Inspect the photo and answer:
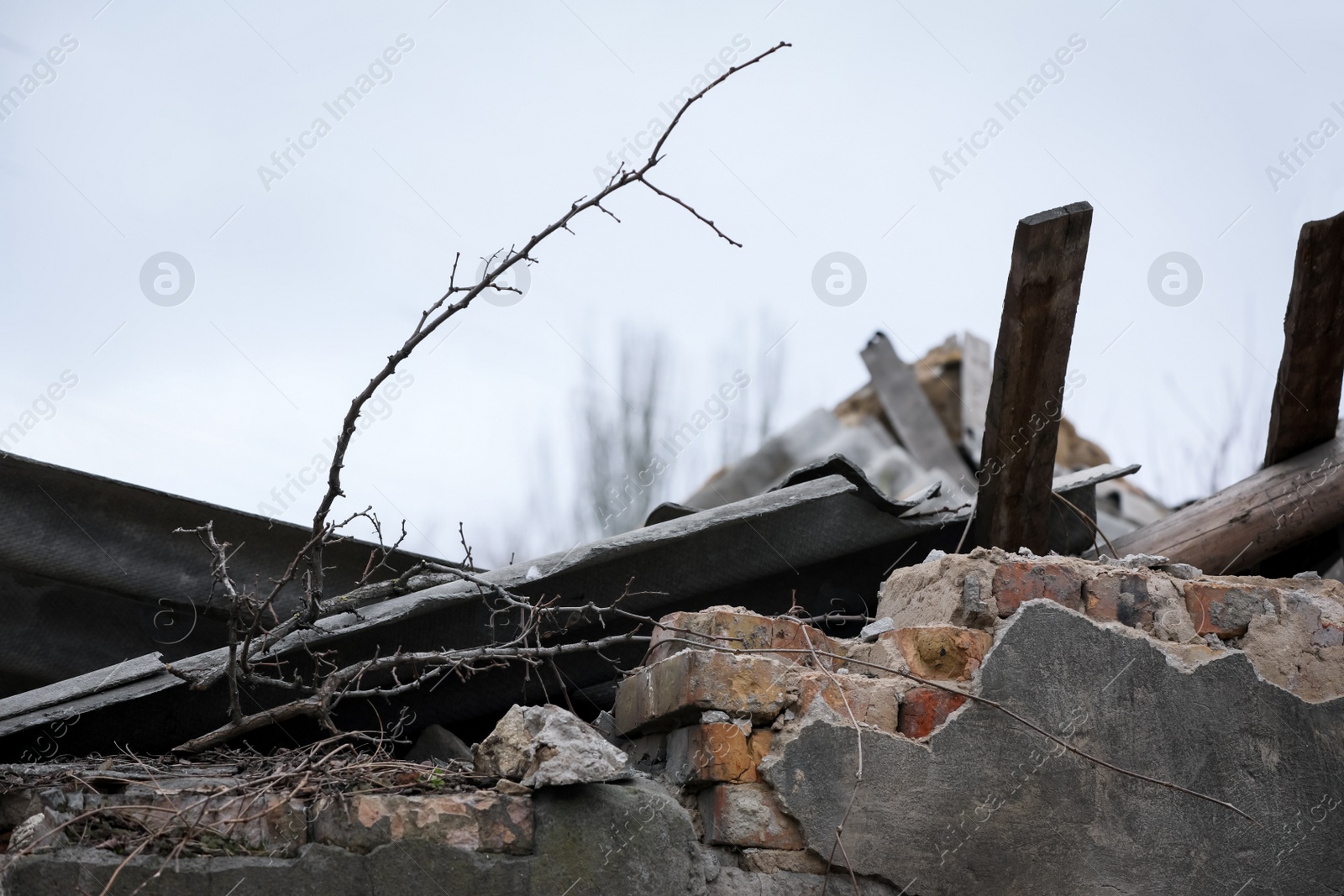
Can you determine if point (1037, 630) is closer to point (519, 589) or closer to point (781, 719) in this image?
point (781, 719)

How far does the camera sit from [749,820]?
2002 millimetres

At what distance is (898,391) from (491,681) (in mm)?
8562

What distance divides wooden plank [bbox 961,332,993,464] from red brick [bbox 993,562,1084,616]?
26.0 feet

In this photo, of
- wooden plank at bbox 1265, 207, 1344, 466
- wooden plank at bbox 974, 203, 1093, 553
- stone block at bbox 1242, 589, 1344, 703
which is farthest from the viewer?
wooden plank at bbox 1265, 207, 1344, 466

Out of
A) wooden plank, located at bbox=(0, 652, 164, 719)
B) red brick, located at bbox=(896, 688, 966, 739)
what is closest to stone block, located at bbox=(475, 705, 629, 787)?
red brick, located at bbox=(896, 688, 966, 739)

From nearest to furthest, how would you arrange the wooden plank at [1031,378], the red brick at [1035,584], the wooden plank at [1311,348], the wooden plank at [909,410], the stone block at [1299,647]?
the red brick at [1035,584], the stone block at [1299,647], the wooden plank at [1031,378], the wooden plank at [1311,348], the wooden plank at [909,410]

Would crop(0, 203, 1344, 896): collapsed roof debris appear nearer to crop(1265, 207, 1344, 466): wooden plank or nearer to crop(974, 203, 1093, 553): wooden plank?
crop(974, 203, 1093, 553): wooden plank

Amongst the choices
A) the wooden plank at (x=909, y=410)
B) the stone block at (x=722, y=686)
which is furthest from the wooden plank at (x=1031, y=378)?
the wooden plank at (x=909, y=410)

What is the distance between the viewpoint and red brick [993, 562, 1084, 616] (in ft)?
7.28

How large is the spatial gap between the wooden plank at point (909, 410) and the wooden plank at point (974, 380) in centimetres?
25

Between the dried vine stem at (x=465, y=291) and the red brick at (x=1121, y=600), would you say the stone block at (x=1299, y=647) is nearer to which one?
the red brick at (x=1121, y=600)

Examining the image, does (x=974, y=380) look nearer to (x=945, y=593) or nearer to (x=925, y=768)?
(x=945, y=593)

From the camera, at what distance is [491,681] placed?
2840 mm

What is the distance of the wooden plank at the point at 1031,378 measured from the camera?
2471 millimetres
